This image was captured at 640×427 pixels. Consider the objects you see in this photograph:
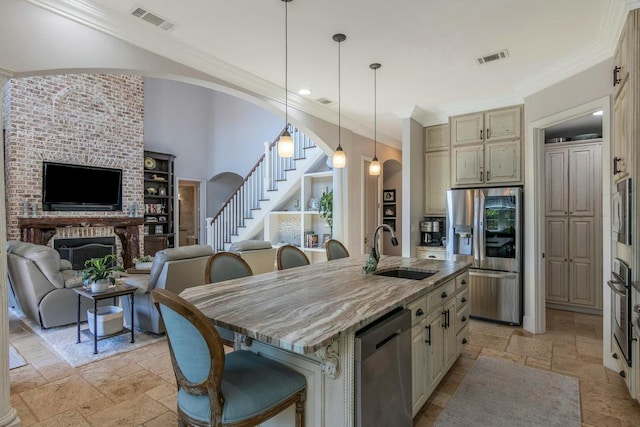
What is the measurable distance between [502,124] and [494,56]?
55.0 inches

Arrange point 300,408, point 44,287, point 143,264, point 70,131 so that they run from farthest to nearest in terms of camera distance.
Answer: point 70,131 → point 143,264 → point 44,287 → point 300,408

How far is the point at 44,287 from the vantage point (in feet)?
12.7

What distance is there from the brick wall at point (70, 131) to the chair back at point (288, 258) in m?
5.42

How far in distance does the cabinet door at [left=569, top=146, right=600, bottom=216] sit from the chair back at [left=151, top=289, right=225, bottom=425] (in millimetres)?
5233

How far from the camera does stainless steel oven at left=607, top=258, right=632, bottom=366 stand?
2473 millimetres

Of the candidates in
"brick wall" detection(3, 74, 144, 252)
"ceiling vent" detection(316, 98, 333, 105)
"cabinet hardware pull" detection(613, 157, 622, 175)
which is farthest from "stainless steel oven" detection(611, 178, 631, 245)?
"brick wall" detection(3, 74, 144, 252)

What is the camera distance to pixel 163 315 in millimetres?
1451

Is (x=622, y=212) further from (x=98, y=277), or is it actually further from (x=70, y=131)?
(x=70, y=131)

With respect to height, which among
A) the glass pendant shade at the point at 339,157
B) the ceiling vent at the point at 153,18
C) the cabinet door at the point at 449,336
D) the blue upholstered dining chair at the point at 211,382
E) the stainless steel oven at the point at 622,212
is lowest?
the cabinet door at the point at 449,336

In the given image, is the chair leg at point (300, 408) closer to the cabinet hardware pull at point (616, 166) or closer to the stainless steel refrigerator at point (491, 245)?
the cabinet hardware pull at point (616, 166)

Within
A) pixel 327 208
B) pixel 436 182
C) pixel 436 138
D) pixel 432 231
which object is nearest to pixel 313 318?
pixel 432 231

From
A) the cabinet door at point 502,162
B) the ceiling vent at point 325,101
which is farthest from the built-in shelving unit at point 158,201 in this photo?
the cabinet door at point 502,162

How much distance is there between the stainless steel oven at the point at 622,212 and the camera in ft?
8.02

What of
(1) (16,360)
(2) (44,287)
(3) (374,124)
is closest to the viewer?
(1) (16,360)
